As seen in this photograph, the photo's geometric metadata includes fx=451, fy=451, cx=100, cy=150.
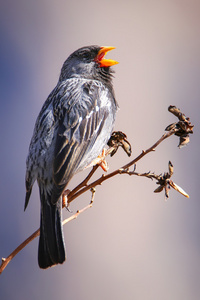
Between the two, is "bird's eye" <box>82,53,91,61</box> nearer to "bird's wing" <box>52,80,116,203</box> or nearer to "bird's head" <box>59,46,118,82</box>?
"bird's head" <box>59,46,118,82</box>

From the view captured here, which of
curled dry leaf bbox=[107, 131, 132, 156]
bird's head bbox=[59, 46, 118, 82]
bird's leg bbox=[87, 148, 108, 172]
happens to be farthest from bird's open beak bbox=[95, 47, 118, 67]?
curled dry leaf bbox=[107, 131, 132, 156]

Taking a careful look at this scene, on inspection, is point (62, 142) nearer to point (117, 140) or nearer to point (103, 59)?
point (117, 140)

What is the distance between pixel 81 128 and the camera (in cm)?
318

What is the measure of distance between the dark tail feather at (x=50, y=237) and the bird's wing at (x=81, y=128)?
10 centimetres

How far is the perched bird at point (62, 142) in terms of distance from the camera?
9.02 ft

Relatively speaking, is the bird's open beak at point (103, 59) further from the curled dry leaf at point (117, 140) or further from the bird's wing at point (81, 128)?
the curled dry leaf at point (117, 140)

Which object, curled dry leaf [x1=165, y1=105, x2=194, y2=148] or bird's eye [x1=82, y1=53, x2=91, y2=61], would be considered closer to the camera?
curled dry leaf [x1=165, y1=105, x2=194, y2=148]

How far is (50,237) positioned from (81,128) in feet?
2.77

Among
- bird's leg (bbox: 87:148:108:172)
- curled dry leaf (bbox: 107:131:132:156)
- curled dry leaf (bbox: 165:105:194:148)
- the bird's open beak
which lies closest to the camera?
curled dry leaf (bbox: 165:105:194:148)

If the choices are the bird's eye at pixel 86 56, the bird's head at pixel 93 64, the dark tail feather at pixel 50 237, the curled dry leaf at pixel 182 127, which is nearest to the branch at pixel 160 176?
the curled dry leaf at pixel 182 127

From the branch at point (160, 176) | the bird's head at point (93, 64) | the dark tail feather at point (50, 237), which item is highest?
the bird's head at point (93, 64)

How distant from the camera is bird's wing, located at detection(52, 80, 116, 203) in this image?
2.90 m

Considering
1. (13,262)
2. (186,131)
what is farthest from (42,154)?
(13,262)

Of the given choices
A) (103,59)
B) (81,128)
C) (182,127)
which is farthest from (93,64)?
(182,127)
